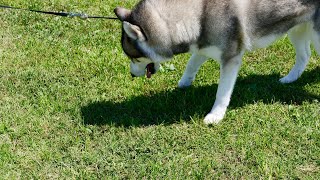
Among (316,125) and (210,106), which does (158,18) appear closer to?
(210,106)

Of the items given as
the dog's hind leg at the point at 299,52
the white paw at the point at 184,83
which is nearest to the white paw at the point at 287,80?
the dog's hind leg at the point at 299,52

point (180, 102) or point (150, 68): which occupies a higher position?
point (150, 68)

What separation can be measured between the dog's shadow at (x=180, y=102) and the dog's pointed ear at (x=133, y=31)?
3.16 ft

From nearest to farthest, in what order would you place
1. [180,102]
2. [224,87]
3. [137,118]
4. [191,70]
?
[224,87] → [137,118] → [180,102] → [191,70]

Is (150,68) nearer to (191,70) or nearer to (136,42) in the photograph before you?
(136,42)

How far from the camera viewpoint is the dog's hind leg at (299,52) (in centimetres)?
542

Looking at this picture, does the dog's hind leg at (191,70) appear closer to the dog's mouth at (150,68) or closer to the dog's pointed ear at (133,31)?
the dog's mouth at (150,68)

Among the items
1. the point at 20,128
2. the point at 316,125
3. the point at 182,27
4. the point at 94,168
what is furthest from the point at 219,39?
the point at 20,128

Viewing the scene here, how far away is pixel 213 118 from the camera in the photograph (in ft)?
16.1

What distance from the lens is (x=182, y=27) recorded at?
14.7 ft

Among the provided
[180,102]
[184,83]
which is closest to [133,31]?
[180,102]

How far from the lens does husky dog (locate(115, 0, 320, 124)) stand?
4457 mm

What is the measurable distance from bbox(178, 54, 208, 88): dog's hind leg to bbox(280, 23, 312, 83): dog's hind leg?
1.00 meters

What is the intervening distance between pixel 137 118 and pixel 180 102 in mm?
537
